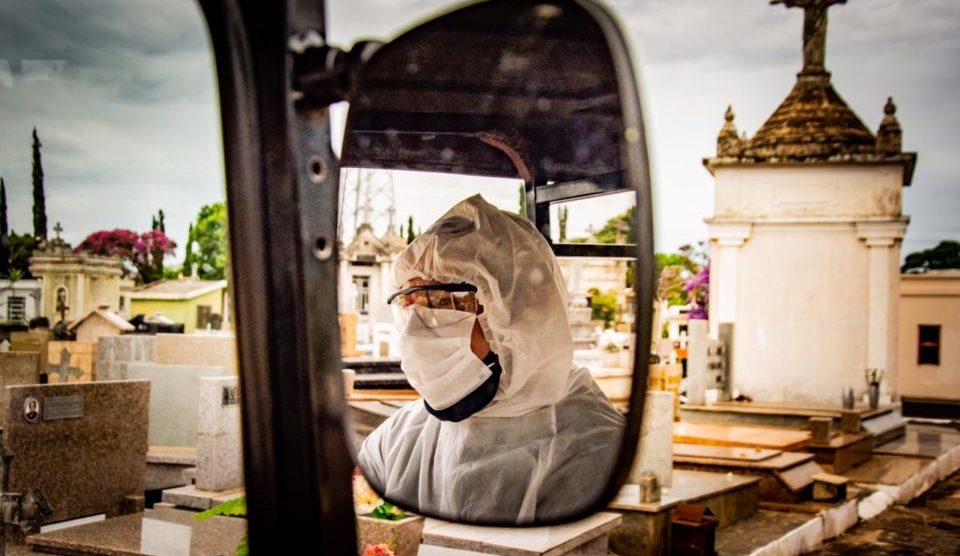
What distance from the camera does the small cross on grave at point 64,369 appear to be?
22.5 feet

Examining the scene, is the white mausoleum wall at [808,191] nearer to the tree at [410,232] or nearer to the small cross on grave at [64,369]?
the small cross on grave at [64,369]

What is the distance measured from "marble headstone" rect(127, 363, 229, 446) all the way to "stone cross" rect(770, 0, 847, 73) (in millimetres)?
10077

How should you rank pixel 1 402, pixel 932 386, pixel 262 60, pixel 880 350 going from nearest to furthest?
pixel 262 60
pixel 1 402
pixel 880 350
pixel 932 386

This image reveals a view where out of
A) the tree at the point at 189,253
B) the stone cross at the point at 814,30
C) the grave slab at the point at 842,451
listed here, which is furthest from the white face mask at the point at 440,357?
the stone cross at the point at 814,30

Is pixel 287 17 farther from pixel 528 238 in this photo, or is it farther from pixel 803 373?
pixel 803 373

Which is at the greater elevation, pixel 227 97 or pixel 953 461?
pixel 227 97

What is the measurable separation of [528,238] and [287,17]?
0.30 metres

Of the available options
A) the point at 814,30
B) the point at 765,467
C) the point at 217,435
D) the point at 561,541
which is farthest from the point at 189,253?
the point at 814,30

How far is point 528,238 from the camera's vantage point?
0.77 m

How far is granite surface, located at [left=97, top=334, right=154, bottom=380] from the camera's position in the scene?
707cm

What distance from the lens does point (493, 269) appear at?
75 centimetres

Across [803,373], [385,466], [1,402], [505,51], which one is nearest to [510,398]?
[385,466]

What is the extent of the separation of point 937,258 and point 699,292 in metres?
8.08

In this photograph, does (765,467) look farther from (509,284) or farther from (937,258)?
(937,258)
